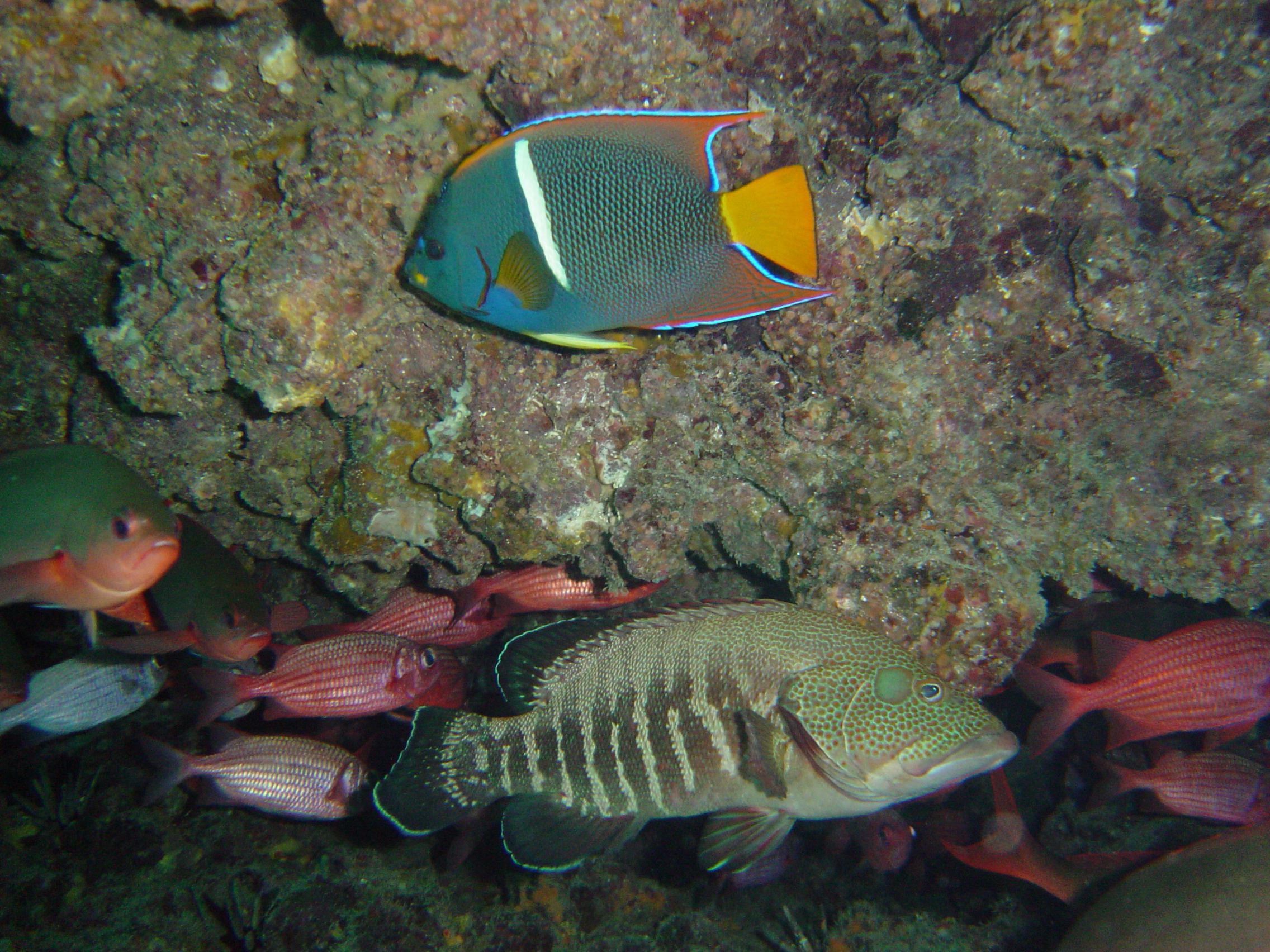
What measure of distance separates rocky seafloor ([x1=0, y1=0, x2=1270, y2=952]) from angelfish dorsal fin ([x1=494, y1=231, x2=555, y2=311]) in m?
0.84

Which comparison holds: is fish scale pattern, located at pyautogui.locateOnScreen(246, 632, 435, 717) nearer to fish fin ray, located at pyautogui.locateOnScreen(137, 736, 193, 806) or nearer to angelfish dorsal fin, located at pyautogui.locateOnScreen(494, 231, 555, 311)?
fish fin ray, located at pyautogui.locateOnScreen(137, 736, 193, 806)

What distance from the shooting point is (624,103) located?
2012mm

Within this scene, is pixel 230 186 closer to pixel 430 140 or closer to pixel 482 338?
pixel 430 140

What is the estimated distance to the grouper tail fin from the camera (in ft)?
7.98

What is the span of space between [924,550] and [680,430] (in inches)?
44.3

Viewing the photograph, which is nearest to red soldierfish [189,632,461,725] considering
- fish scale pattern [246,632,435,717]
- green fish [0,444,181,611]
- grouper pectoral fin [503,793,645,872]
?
fish scale pattern [246,632,435,717]

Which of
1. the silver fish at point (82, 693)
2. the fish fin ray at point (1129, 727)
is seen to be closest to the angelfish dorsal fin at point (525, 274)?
the silver fish at point (82, 693)

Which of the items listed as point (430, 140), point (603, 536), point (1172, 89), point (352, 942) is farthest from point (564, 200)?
point (352, 942)

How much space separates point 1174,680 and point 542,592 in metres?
3.66

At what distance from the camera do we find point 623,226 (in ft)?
4.77

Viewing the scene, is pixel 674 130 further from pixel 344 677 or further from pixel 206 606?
pixel 344 677

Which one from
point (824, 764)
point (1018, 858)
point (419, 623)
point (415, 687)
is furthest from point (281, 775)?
point (1018, 858)

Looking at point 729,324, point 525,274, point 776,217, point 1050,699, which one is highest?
point 776,217

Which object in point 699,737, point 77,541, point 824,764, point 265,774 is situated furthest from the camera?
point 265,774
